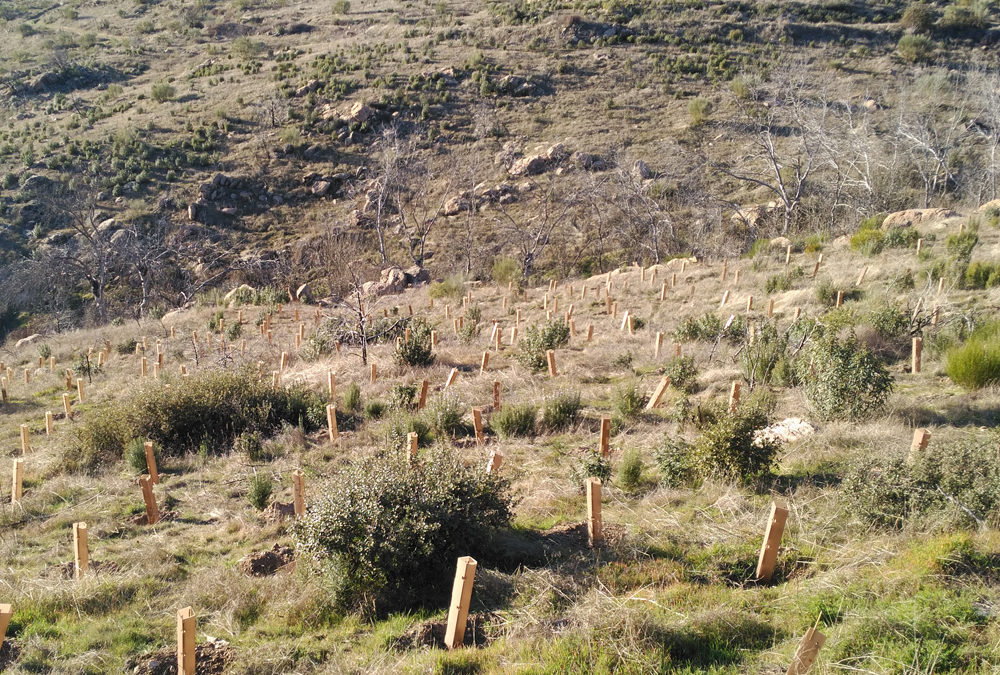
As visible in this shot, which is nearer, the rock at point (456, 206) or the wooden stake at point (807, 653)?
the wooden stake at point (807, 653)

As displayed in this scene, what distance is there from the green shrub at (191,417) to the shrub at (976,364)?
28.1ft

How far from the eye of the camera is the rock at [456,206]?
118 feet

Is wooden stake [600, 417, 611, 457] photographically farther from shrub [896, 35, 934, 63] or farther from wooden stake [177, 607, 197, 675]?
shrub [896, 35, 934, 63]

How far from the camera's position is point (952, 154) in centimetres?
3033

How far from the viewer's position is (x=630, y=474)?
240 inches

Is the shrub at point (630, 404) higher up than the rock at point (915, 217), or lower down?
lower down

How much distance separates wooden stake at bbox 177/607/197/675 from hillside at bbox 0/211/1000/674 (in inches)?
17.7

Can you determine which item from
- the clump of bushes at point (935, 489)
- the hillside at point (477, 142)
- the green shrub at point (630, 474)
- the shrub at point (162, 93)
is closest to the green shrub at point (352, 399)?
the green shrub at point (630, 474)

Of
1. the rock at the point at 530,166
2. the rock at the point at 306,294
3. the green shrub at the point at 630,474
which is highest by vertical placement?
the rock at the point at 530,166

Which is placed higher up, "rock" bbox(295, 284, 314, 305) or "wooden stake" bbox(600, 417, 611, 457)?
"wooden stake" bbox(600, 417, 611, 457)

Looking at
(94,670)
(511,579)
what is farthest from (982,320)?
(94,670)

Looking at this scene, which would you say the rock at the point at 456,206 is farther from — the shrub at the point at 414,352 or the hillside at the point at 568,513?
the hillside at the point at 568,513

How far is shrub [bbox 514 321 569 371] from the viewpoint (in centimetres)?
1117

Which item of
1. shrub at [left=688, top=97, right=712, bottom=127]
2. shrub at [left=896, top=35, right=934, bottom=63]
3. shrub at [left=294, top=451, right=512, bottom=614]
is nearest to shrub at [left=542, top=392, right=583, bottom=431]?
shrub at [left=294, top=451, right=512, bottom=614]
